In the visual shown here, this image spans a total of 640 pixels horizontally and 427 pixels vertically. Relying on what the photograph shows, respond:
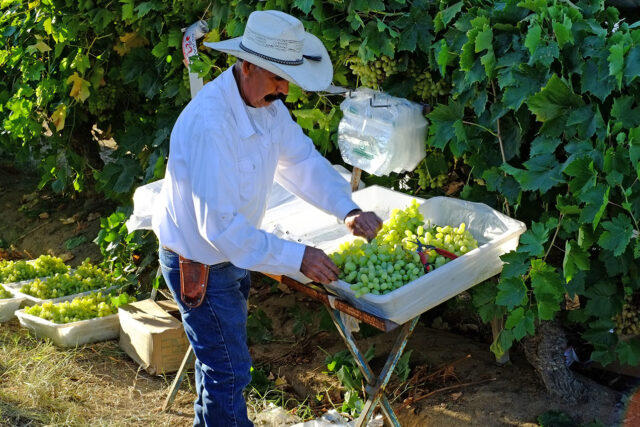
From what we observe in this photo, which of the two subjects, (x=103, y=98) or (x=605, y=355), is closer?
(x=605, y=355)

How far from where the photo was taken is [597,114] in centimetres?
288

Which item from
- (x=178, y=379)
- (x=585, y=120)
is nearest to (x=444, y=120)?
(x=585, y=120)

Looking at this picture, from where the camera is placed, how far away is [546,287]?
303 centimetres

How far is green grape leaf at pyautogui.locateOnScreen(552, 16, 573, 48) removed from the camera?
2.88 meters

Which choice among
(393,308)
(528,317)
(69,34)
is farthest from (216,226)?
(69,34)

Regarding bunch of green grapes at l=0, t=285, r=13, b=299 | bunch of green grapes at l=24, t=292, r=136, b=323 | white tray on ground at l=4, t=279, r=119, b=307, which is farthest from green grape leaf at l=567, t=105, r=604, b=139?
bunch of green grapes at l=0, t=285, r=13, b=299

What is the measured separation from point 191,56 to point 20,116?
2145 millimetres

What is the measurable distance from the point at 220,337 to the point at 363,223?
2.37ft

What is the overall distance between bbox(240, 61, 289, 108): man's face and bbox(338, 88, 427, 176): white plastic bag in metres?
0.94

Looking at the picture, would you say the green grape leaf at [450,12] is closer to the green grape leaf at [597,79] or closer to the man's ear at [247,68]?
the green grape leaf at [597,79]

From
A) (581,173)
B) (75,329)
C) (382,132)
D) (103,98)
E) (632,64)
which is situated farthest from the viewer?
(103,98)

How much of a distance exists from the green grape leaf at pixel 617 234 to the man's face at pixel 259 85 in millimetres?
1276

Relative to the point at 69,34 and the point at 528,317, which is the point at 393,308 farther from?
the point at 69,34

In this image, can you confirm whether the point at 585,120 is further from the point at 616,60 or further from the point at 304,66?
the point at 304,66
